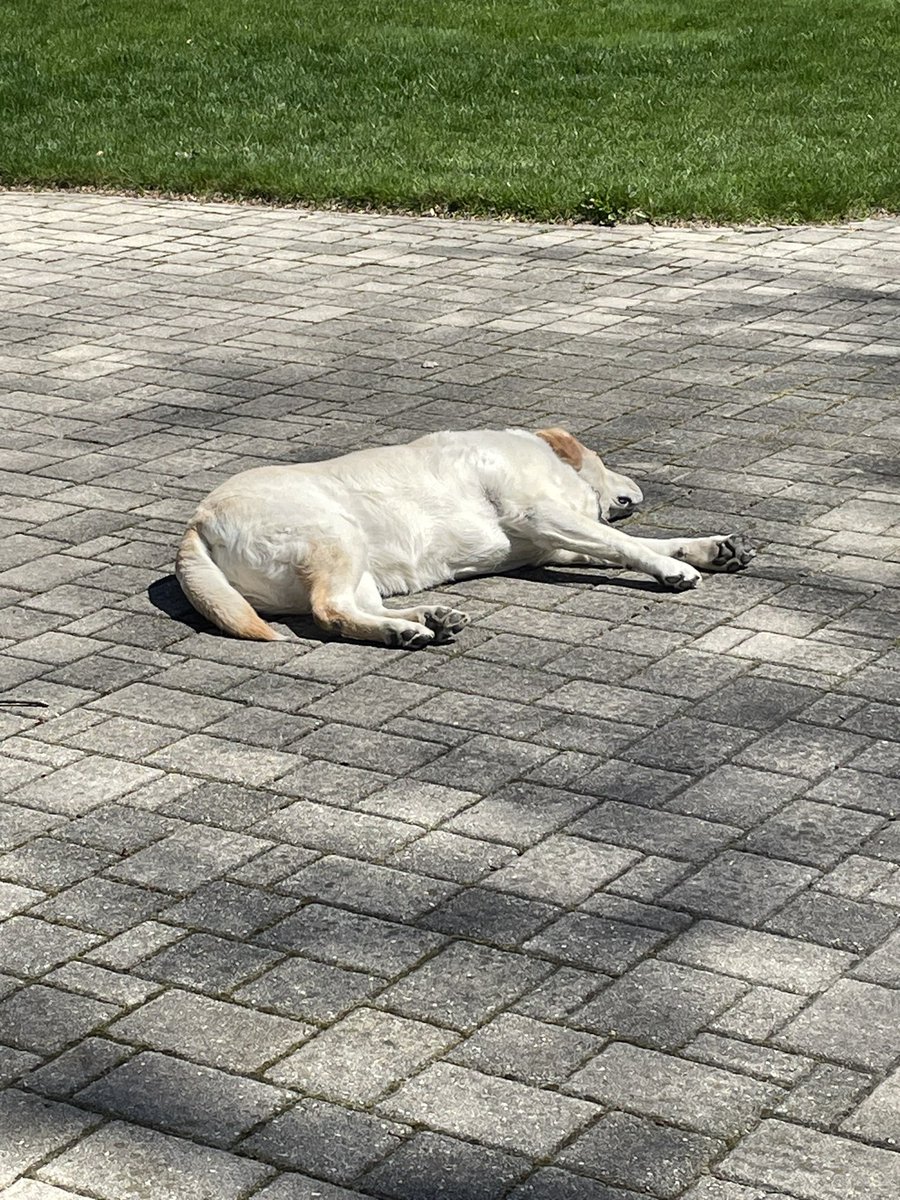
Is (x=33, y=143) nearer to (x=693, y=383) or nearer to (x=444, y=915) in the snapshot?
(x=693, y=383)

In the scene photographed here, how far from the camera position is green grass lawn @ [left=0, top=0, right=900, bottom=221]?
47.4ft

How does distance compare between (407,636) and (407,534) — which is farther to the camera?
(407,534)

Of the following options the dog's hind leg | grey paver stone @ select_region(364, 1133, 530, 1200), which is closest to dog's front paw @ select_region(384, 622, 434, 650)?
the dog's hind leg

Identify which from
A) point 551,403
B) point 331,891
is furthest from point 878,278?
point 331,891

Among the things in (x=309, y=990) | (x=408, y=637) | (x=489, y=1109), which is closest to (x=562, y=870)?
(x=309, y=990)

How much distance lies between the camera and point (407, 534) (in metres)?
7.07

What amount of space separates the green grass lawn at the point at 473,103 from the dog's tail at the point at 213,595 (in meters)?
7.82

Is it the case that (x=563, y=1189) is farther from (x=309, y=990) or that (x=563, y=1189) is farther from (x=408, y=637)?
(x=408, y=637)

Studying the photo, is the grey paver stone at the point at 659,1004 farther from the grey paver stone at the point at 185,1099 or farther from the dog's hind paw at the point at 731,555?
the dog's hind paw at the point at 731,555

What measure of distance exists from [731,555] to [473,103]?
11.3m

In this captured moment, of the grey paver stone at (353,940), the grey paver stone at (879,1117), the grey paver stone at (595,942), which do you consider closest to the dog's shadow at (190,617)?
the grey paver stone at (353,940)

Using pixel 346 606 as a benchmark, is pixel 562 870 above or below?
below

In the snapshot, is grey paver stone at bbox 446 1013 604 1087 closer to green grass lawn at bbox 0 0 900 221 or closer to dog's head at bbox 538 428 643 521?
dog's head at bbox 538 428 643 521

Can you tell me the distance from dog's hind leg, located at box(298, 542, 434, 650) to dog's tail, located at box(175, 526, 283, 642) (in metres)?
0.21
